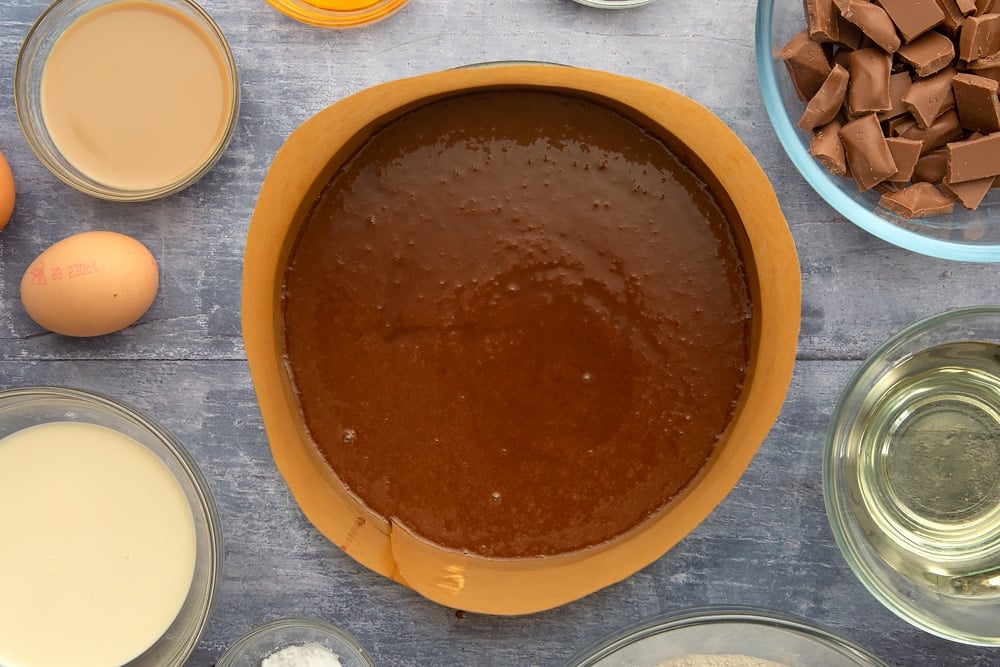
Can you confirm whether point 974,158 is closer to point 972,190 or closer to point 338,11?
point 972,190

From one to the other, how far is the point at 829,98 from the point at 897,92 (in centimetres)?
10

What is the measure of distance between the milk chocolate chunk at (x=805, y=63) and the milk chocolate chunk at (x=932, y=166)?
18 cm

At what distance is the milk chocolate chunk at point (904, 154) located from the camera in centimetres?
113

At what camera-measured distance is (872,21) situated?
1.12 m

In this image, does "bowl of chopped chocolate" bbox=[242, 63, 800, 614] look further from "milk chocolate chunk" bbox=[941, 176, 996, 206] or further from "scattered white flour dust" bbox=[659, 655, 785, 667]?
"milk chocolate chunk" bbox=[941, 176, 996, 206]

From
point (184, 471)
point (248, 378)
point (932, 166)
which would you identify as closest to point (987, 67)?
point (932, 166)

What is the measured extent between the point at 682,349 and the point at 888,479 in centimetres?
38

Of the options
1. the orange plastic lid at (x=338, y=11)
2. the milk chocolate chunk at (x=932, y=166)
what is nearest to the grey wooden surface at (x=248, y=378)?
the orange plastic lid at (x=338, y=11)

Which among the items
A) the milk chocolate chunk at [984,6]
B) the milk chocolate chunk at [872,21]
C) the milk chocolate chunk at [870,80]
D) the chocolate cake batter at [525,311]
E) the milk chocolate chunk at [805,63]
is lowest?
the chocolate cake batter at [525,311]

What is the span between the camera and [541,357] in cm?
122

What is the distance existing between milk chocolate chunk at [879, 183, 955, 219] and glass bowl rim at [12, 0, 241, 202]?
969 millimetres

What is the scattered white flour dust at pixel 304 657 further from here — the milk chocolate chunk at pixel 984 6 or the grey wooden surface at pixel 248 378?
the milk chocolate chunk at pixel 984 6

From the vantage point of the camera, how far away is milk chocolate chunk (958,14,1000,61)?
1105 millimetres

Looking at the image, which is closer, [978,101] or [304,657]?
[978,101]
